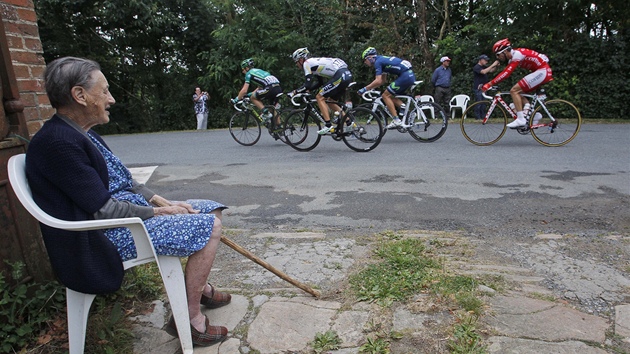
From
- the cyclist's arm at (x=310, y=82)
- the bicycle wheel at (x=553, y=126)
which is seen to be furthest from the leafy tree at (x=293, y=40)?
the cyclist's arm at (x=310, y=82)

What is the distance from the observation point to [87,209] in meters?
2.04

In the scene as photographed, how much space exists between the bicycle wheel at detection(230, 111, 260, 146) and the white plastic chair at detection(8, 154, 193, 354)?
8.01 meters

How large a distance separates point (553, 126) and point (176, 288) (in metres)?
7.86

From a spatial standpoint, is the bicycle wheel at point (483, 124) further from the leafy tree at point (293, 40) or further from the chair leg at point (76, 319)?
the chair leg at point (76, 319)

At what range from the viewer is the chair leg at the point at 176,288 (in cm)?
218

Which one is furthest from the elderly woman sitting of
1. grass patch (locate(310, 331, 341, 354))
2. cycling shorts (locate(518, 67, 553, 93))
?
cycling shorts (locate(518, 67, 553, 93))

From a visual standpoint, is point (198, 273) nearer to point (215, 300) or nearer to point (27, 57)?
point (215, 300)

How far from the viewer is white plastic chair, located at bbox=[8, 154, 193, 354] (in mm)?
1993

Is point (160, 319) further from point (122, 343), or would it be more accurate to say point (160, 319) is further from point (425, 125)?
point (425, 125)

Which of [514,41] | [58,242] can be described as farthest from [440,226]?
[514,41]

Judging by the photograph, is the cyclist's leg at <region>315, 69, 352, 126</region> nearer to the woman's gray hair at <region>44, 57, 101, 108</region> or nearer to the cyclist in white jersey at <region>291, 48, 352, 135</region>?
the cyclist in white jersey at <region>291, 48, 352, 135</region>

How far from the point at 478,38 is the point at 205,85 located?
11097 mm

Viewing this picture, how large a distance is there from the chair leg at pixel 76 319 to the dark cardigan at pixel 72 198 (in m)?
0.07

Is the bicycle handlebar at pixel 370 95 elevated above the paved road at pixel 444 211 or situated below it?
above
